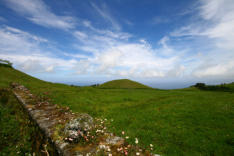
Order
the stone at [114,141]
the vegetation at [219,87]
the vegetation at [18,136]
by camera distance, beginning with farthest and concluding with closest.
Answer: the vegetation at [219,87] → the vegetation at [18,136] → the stone at [114,141]

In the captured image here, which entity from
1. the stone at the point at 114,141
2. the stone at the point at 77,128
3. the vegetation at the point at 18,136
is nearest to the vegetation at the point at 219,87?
the stone at the point at 114,141

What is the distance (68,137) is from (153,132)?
4701 mm

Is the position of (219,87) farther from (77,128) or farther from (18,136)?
(18,136)

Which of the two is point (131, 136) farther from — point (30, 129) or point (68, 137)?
point (30, 129)

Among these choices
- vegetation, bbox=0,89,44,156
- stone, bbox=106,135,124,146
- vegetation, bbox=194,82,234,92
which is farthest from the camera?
vegetation, bbox=194,82,234,92

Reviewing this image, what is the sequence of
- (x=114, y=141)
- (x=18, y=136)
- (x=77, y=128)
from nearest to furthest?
(x=114, y=141), (x=77, y=128), (x=18, y=136)

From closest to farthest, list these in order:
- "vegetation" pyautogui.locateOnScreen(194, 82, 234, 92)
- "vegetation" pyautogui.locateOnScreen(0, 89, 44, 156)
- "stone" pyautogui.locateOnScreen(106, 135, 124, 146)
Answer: "stone" pyautogui.locateOnScreen(106, 135, 124, 146) → "vegetation" pyautogui.locateOnScreen(0, 89, 44, 156) → "vegetation" pyautogui.locateOnScreen(194, 82, 234, 92)

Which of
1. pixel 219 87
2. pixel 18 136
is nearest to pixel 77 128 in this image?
pixel 18 136

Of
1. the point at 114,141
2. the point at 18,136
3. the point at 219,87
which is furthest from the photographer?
the point at 219,87

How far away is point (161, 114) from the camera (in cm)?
869

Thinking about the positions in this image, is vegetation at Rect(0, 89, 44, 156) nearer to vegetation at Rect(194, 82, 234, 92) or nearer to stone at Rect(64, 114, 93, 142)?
stone at Rect(64, 114, 93, 142)

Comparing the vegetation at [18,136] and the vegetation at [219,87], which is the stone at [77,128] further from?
the vegetation at [219,87]

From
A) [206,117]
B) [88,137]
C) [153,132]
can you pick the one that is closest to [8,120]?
[88,137]

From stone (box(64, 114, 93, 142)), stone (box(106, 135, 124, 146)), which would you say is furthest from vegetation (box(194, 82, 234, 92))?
stone (box(64, 114, 93, 142))
